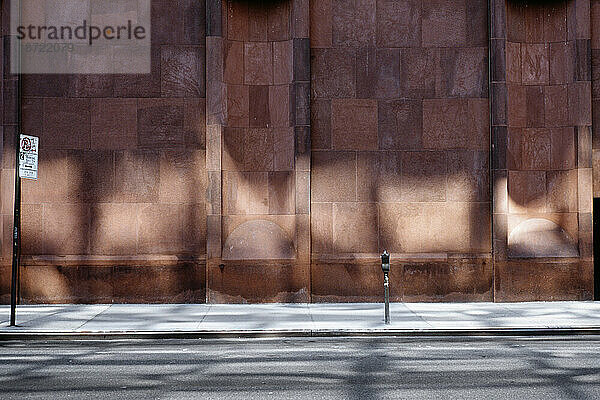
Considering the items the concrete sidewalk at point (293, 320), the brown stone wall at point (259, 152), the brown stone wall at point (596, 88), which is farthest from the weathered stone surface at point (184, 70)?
the brown stone wall at point (596, 88)

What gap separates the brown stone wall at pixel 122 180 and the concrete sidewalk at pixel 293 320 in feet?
2.49

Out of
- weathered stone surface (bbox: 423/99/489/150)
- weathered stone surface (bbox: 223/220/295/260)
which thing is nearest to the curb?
weathered stone surface (bbox: 223/220/295/260)

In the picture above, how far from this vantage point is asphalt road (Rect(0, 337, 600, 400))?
7512 mm

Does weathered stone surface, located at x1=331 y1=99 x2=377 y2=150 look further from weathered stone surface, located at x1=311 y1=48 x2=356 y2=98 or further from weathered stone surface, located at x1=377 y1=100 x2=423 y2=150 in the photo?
weathered stone surface, located at x1=311 y1=48 x2=356 y2=98

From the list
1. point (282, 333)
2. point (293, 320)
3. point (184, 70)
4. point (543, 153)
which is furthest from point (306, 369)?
point (543, 153)

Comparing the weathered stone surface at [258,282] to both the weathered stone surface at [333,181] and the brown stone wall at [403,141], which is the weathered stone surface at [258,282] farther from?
the weathered stone surface at [333,181]

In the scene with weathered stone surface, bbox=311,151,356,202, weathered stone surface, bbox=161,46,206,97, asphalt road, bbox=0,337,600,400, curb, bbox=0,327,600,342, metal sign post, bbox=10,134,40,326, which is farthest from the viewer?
weathered stone surface, bbox=311,151,356,202

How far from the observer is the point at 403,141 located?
52.3 feet

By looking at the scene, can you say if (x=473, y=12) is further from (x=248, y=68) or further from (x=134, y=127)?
(x=134, y=127)

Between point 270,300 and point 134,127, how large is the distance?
491cm

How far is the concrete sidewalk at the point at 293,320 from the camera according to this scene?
38.2 feet

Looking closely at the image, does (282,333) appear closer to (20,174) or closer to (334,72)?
(20,174)

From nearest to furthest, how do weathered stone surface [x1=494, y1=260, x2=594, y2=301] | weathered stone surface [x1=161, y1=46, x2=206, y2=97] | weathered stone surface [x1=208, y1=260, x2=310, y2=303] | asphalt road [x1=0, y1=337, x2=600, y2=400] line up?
1. asphalt road [x1=0, y1=337, x2=600, y2=400]
2. weathered stone surface [x1=208, y1=260, x2=310, y2=303]
3. weathered stone surface [x1=494, y1=260, x2=594, y2=301]
4. weathered stone surface [x1=161, y1=46, x2=206, y2=97]

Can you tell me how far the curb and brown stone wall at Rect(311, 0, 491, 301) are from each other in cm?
401
